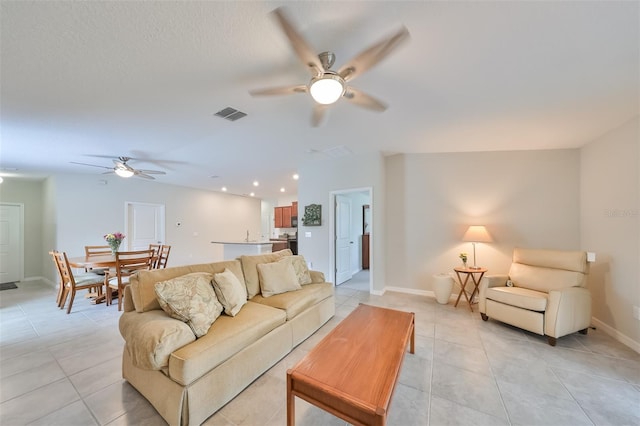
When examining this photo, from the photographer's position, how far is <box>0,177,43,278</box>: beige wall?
5.93m

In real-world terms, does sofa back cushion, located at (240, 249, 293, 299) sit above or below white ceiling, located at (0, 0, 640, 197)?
below

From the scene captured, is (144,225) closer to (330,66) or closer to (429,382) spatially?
(330,66)

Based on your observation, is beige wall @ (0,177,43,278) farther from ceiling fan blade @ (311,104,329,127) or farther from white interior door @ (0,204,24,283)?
ceiling fan blade @ (311,104,329,127)

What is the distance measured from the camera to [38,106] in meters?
2.48

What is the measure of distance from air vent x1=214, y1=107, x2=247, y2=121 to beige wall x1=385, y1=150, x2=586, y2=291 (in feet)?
9.78

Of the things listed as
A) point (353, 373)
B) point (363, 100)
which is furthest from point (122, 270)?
point (363, 100)

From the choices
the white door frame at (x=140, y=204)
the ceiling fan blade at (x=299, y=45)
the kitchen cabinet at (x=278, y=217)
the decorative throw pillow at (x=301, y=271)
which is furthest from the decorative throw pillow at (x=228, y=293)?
the kitchen cabinet at (x=278, y=217)

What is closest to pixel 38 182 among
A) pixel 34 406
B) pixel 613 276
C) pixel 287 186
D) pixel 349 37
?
pixel 287 186

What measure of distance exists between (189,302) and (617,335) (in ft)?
15.2

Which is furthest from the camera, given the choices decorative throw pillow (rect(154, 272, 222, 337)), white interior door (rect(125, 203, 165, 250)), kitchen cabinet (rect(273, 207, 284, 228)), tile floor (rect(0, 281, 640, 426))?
kitchen cabinet (rect(273, 207, 284, 228))

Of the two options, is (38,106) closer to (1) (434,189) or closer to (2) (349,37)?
(2) (349,37)

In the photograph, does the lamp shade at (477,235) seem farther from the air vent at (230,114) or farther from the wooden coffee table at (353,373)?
the air vent at (230,114)

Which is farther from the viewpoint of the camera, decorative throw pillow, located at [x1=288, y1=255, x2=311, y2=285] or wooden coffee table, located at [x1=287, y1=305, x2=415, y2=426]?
decorative throw pillow, located at [x1=288, y1=255, x2=311, y2=285]

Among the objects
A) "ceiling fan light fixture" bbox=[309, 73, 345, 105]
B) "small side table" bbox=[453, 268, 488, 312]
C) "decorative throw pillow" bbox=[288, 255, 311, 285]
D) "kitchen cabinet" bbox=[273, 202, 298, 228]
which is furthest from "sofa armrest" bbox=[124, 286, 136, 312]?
"kitchen cabinet" bbox=[273, 202, 298, 228]
